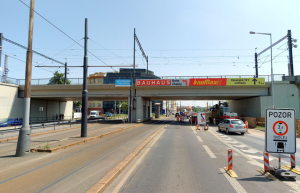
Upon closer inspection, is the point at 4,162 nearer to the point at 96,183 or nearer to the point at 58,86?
the point at 96,183

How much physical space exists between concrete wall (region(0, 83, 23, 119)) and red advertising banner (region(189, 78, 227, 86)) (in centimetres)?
3022

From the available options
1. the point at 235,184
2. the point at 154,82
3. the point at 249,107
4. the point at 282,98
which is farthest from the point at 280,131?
the point at 249,107

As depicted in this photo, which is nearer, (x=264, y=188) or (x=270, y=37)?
(x=264, y=188)

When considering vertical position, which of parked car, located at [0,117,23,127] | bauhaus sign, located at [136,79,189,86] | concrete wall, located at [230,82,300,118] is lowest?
parked car, located at [0,117,23,127]

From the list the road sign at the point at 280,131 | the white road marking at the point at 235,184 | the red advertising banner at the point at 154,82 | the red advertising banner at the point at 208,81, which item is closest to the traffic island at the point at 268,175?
the road sign at the point at 280,131

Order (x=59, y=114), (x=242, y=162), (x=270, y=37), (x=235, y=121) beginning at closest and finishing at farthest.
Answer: (x=242, y=162), (x=235, y=121), (x=270, y=37), (x=59, y=114)

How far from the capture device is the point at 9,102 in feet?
114

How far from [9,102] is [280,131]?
39325 mm

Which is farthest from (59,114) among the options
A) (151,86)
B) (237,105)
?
(237,105)

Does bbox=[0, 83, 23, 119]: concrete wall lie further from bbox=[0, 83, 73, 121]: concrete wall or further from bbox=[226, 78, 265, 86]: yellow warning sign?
bbox=[226, 78, 265, 86]: yellow warning sign

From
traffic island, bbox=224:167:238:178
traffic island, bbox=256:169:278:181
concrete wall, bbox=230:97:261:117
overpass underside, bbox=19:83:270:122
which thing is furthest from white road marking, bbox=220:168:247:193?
concrete wall, bbox=230:97:261:117

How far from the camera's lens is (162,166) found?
745 cm

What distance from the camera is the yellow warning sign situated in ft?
112

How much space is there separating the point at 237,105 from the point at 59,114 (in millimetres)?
41391
